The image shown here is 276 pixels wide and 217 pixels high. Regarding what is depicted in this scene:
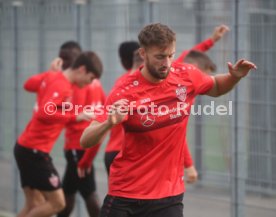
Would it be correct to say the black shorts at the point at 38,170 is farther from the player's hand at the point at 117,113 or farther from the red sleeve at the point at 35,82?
the player's hand at the point at 117,113

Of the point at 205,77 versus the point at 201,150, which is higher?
the point at 205,77

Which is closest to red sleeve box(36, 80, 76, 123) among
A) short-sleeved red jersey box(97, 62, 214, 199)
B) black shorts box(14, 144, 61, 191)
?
black shorts box(14, 144, 61, 191)

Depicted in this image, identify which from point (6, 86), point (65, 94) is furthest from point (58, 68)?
point (6, 86)

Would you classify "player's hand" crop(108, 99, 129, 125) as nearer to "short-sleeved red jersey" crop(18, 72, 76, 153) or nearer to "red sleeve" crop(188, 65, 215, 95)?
"red sleeve" crop(188, 65, 215, 95)

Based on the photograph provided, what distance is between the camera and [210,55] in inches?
364

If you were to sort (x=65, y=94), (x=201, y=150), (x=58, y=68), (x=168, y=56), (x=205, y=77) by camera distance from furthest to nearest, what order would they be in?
(x=201, y=150) < (x=58, y=68) < (x=65, y=94) < (x=205, y=77) < (x=168, y=56)

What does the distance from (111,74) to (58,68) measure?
1.18 metres

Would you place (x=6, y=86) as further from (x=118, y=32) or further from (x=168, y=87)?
(x=168, y=87)

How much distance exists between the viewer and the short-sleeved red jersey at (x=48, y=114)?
791 cm

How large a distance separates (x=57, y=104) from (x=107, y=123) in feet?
8.68

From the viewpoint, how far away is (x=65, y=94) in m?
7.93

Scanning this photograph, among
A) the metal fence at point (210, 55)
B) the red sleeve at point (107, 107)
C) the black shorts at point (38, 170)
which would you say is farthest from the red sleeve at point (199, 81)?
the black shorts at point (38, 170)

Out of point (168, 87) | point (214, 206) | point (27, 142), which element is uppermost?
point (168, 87)

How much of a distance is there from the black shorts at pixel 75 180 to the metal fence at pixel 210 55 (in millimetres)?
1004
